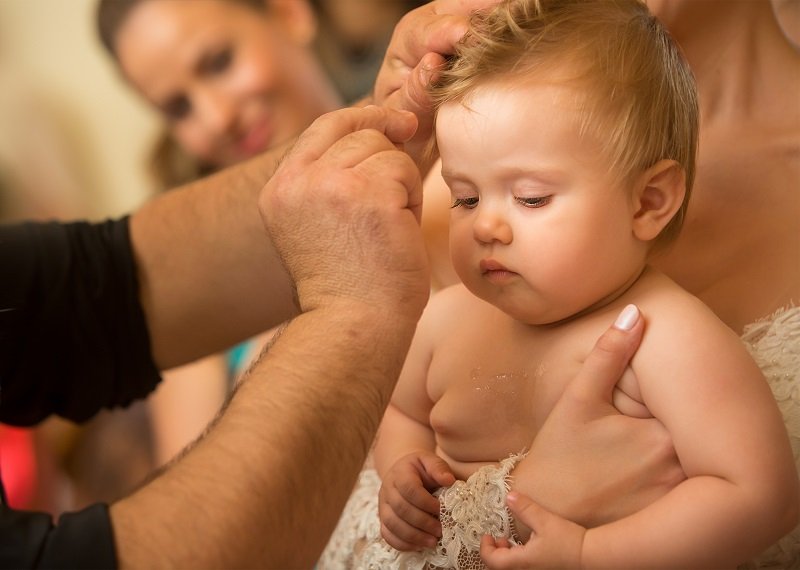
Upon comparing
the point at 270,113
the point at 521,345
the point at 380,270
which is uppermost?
the point at 380,270

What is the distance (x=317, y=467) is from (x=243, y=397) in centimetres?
9

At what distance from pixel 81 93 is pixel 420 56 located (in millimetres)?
2069

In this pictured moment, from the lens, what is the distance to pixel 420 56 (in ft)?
3.15

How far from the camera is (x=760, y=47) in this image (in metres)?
1.02

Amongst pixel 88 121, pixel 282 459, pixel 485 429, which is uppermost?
pixel 282 459

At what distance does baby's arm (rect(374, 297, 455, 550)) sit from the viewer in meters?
0.85

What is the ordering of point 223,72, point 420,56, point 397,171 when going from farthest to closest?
point 223,72 → point 420,56 → point 397,171

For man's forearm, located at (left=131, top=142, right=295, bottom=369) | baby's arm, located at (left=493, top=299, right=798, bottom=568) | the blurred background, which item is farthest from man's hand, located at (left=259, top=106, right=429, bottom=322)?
the blurred background

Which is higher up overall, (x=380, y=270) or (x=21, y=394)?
(x=380, y=270)

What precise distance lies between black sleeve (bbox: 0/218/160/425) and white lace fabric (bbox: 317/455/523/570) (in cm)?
45

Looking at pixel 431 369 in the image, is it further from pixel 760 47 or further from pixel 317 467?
pixel 760 47

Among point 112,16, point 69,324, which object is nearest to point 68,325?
point 69,324

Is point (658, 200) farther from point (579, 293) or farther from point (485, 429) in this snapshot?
point (485, 429)

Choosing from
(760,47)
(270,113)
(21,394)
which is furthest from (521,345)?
(270,113)
